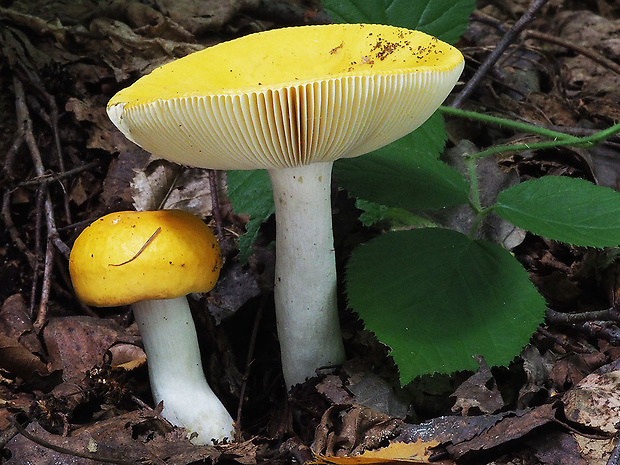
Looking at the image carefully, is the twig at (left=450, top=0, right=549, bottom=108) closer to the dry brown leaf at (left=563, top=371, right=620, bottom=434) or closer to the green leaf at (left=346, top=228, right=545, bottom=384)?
the green leaf at (left=346, top=228, right=545, bottom=384)

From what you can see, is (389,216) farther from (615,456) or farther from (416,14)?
(615,456)

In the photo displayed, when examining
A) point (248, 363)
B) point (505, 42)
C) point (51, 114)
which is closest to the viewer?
point (248, 363)

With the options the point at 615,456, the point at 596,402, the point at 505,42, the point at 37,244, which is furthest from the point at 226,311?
the point at 505,42

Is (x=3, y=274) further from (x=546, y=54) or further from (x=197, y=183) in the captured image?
(x=546, y=54)

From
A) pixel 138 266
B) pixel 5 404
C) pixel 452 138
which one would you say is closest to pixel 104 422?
pixel 5 404

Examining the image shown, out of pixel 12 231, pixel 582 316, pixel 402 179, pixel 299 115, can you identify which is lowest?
pixel 582 316

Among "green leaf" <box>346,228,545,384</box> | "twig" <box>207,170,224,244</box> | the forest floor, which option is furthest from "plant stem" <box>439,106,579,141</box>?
"twig" <box>207,170,224,244</box>

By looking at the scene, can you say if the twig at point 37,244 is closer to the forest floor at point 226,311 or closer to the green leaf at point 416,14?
the forest floor at point 226,311
